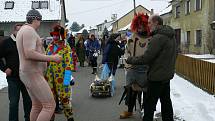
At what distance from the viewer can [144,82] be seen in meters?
6.82

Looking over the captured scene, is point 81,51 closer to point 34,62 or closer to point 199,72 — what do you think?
point 199,72

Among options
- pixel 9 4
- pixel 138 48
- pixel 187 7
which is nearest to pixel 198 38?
pixel 187 7

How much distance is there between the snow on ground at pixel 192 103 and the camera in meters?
7.02

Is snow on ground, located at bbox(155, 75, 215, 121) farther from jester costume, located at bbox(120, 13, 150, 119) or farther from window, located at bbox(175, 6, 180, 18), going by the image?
window, located at bbox(175, 6, 180, 18)

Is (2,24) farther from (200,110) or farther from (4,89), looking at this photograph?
(200,110)

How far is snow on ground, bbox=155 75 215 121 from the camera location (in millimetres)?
7023

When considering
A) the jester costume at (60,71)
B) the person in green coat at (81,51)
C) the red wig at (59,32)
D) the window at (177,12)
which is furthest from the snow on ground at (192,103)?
the window at (177,12)

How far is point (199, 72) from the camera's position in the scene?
11.1 m

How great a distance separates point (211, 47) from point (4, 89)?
769 inches

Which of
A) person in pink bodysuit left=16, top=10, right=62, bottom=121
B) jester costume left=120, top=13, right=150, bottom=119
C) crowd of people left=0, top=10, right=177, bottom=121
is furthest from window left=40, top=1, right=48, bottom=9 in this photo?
person in pink bodysuit left=16, top=10, right=62, bottom=121

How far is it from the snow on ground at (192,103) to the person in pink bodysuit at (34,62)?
2906 millimetres

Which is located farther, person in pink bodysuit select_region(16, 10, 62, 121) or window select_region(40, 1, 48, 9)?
window select_region(40, 1, 48, 9)

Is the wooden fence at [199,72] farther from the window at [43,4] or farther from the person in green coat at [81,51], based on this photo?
the window at [43,4]

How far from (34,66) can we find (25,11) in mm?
38922
